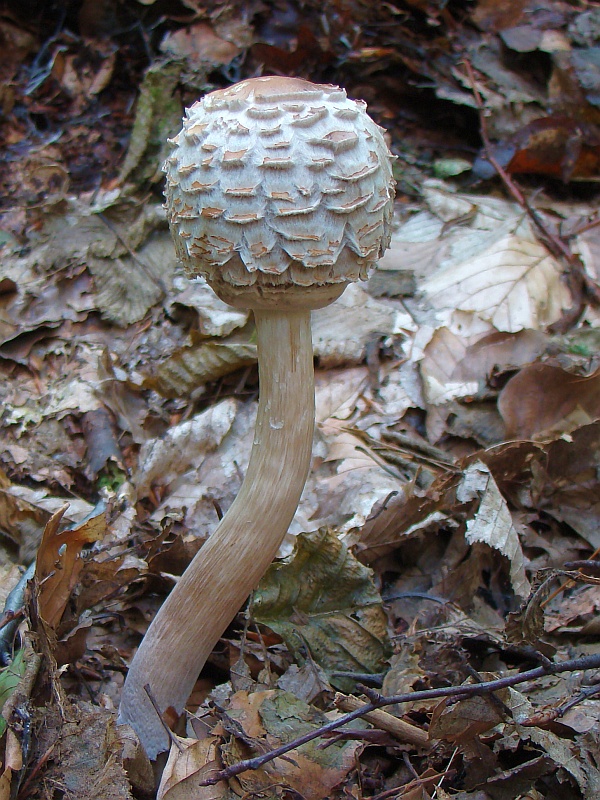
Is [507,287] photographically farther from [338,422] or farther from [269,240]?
[269,240]

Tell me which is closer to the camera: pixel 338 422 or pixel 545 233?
pixel 338 422

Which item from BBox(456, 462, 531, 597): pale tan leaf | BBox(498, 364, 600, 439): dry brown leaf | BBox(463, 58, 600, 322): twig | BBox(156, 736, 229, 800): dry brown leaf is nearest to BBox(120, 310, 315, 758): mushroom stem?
BBox(156, 736, 229, 800): dry brown leaf

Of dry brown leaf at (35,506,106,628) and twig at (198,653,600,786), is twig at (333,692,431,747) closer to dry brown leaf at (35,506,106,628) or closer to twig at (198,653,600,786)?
twig at (198,653,600,786)

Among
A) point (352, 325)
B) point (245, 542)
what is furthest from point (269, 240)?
point (352, 325)

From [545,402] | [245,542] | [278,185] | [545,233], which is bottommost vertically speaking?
[545,402]

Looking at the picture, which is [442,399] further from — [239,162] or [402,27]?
[402,27]

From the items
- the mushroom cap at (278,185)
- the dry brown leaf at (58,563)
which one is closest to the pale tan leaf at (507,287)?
the mushroom cap at (278,185)

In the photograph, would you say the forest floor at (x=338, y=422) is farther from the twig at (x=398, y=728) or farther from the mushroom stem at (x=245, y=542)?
the mushroom stem at (x=245, y=542)

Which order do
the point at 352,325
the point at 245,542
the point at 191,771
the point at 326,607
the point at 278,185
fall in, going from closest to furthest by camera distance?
1. the point at 278,185
2. the point at 191,771
3. the point at 245,542
4. the point at 326,607
5. the point at 352,325
